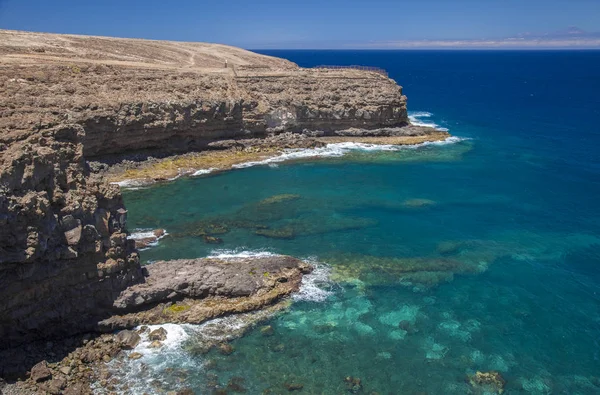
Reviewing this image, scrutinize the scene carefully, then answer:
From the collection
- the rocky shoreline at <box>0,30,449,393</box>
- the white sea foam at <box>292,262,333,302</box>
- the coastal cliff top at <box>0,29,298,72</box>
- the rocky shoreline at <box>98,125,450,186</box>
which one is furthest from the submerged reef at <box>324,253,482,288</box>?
the coastal cliff top at <box>0,29,298,72</box>

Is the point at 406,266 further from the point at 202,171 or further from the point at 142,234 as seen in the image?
the point at 202,171

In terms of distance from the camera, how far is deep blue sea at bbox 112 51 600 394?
23734 millimetres

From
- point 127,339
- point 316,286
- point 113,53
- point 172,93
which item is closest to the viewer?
point 127,339

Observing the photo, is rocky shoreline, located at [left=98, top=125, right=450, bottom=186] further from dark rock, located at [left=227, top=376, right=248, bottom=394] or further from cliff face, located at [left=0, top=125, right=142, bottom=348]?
dark rock, located at [left=227, top=376, right=248, bottom=394]

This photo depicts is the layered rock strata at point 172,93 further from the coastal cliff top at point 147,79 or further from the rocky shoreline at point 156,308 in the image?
the rocky shoreline at point 156,308

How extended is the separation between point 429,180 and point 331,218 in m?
16.5

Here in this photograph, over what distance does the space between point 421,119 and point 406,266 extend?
5949cm

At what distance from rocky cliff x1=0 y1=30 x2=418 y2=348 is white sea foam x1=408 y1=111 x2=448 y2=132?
8.56m

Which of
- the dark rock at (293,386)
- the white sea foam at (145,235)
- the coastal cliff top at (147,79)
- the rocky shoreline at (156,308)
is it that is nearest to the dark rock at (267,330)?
the rocky shoreline at (156,308)

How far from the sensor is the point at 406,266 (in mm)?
33344

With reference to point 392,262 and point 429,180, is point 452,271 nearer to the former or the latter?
point 392,262

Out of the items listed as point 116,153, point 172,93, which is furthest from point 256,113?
point 116,153

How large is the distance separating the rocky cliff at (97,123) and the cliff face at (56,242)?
52mm

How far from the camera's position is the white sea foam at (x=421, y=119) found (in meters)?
80.1
